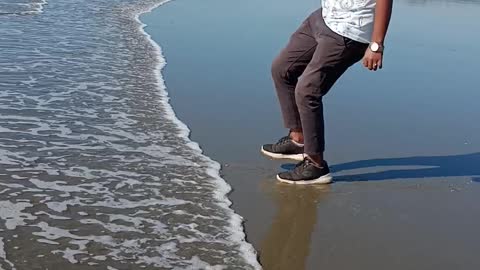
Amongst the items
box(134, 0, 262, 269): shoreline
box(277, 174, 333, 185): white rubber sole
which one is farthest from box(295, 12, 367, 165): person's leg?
box(134, 0, 262, 269): shoreline

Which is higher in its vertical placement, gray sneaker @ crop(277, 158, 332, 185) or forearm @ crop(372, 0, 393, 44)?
forearm @ crop(372, 0, 393, 44)

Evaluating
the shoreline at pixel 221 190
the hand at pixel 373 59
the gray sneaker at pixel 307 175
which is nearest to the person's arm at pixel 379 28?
the hand at pixel 373 59

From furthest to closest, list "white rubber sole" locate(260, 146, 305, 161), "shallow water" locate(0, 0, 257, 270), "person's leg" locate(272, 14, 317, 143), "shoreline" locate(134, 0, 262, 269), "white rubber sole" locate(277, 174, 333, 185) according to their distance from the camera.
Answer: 1. "white rubber sole" locate(260, 146, 305, 161)
2. "person's leg" locate(272, 14, 317, 143)
3. "white rubber sole" locate(277, 174, 333, 185)
4. "shoreline" locate(134, 0, 262, 269)
5. "shallow water" locate(0, 0, 257, 270)

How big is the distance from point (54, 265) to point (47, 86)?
381 cm

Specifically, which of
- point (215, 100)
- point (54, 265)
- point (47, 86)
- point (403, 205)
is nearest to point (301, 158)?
point (403, 205)

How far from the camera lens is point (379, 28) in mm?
4375

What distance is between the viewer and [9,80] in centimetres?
687

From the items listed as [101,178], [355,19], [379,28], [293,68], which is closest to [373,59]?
[379,28]

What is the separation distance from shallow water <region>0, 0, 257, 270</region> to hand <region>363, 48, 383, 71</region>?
1.17 metres

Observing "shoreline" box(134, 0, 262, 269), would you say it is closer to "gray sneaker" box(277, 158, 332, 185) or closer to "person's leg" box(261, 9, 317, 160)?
"gray sneaker" box(277, 158, 332, 185)

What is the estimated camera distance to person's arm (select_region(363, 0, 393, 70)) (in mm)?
4332

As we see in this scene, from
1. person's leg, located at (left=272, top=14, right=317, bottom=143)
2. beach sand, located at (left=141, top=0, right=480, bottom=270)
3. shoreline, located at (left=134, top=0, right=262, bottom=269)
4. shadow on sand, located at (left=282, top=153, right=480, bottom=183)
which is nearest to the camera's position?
shoreline, located at (left=134, top=0, right=262, bottom=269)

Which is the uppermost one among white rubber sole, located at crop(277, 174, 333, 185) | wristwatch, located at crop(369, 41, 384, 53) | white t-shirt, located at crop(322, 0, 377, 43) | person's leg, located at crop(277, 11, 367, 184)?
white t-shirt, located at crop(322, 0, 377, 43)

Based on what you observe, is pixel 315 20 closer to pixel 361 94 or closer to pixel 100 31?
pixel 361 94
